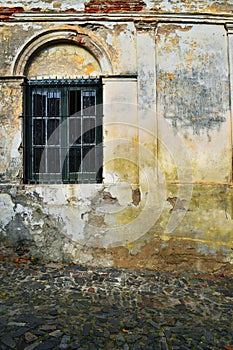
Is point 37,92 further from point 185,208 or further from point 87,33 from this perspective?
point 185,208

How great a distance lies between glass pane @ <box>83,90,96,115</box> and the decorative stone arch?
402mm

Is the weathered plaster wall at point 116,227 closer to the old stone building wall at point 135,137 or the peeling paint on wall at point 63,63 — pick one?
the old stone building wall at point 135,137

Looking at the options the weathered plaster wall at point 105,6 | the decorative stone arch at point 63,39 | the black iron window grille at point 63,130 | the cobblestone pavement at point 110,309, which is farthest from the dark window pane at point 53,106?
the cobblestone pavement at point 110,309

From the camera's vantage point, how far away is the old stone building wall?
4.98 meters

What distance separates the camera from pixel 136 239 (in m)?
4.98

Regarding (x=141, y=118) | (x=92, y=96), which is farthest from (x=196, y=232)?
(x=92, y=96)

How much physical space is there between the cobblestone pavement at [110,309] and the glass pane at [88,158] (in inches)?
60.9

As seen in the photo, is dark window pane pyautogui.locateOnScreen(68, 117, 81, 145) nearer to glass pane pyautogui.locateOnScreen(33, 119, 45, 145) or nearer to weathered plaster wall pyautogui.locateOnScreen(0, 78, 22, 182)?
glass pane pyautogui.locateOnScreen(33, 119, 45, 145)

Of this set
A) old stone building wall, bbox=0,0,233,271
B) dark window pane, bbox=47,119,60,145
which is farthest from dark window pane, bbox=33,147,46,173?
dark window pane, bbox=47,119,60,145

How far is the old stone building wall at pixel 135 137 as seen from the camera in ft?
16.4

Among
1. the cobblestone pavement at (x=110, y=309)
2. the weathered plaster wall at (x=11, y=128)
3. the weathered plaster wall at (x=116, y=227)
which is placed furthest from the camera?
the weathered plaster wall at (x=11, y=128)

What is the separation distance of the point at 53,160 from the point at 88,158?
566 mm

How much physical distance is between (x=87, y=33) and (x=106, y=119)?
4.59 ft

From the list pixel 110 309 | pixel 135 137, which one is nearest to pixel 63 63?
pixel 135 137
